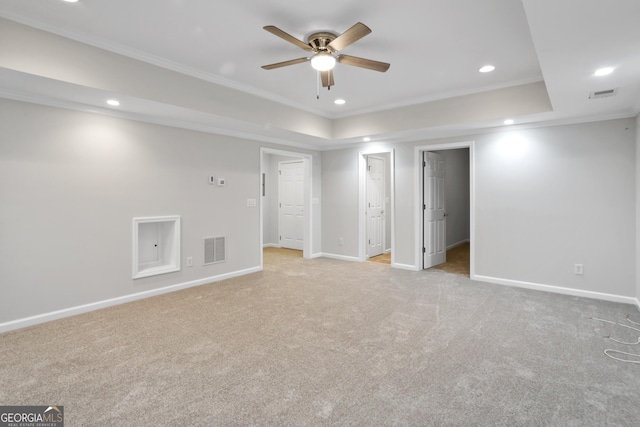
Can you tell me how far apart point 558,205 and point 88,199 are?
5.88m

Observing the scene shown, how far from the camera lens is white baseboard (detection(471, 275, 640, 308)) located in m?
4.11

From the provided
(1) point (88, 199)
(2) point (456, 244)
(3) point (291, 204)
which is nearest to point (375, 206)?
(3) point (291, 204)

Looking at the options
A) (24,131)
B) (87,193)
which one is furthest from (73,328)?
(24,131)

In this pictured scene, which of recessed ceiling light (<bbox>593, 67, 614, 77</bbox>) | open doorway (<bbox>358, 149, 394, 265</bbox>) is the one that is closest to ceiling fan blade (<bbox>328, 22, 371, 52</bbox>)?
recessed ceiling light (<bbox>593, 67, 614, 77</bbox>)

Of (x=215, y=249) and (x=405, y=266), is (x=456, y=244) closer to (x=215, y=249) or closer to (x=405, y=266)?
(x=405, y=266)

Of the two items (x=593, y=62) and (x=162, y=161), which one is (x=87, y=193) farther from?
(x=593, y=62)

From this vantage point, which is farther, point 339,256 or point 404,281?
point 339,256

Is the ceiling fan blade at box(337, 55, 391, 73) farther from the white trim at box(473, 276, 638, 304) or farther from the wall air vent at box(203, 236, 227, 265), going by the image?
the white trim at box(473, 276, 638, 304)

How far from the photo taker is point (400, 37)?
9.88ft

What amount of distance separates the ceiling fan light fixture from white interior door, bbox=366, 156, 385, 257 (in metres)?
3.94

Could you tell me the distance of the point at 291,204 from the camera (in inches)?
323

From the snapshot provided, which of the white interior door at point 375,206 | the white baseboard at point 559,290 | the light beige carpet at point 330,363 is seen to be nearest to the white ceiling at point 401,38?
the white baseboard at point 559,290

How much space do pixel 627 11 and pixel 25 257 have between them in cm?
517

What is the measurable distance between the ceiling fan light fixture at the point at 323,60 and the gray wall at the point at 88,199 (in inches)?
101
